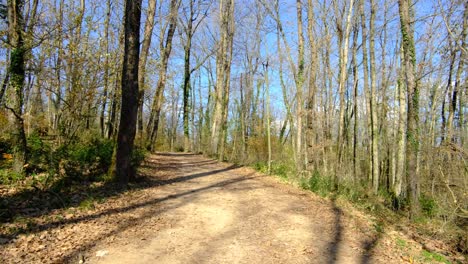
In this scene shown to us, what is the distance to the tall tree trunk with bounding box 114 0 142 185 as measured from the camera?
28.0 feet

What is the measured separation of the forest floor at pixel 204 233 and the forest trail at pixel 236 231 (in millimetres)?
17

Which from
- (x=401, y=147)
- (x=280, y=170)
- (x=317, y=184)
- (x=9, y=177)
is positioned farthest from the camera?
(x=401, y=147)

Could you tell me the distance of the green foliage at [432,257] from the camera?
18.9 ft

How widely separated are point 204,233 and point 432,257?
4226 mm

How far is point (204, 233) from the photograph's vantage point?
19.2 feet

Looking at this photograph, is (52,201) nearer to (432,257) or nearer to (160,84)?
(432,257)

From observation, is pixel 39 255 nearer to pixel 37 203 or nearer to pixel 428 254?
pixel 37 203

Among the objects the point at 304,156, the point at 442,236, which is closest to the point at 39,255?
the point at 442,236

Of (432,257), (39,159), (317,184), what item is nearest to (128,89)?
(39,159)

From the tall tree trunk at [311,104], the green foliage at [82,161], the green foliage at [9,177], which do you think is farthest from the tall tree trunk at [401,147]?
the green foliage at [9,177]

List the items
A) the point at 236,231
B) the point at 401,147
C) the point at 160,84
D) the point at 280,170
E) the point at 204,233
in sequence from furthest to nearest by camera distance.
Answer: the point at 160,84
the point at 401,147
the point at 280,170
the point at 236,231
the point at 204,233

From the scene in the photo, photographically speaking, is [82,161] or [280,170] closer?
[82,161]

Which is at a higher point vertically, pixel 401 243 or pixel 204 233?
pixel 204 233

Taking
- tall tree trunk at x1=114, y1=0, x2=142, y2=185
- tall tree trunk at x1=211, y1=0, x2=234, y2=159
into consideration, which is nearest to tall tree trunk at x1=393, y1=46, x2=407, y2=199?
tall tree trunk at x1=211, y1=0, x2=234, y2=159
